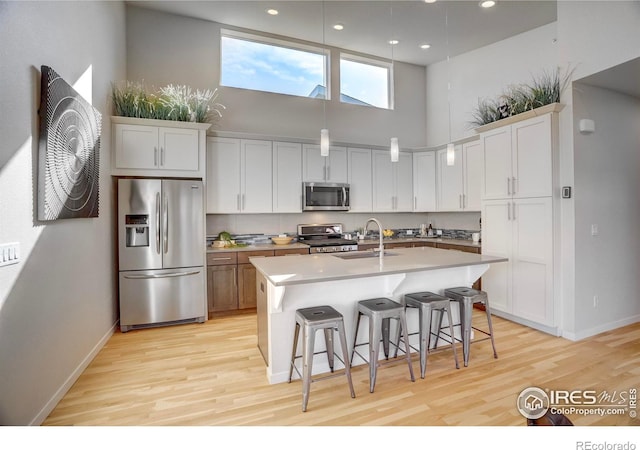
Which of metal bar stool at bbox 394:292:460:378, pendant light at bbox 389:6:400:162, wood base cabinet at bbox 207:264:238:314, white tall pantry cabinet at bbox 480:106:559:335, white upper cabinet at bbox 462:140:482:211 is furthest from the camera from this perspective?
white upper cabinet at bbox 462:140:482:211

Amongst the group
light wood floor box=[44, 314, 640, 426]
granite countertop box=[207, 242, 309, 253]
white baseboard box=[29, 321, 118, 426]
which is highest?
granite countertop box=[207, 242, 309, 253]

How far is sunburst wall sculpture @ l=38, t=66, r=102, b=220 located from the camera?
2062 millimetres

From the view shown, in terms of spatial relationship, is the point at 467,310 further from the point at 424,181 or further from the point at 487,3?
the point at 487,3

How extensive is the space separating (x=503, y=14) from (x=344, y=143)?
105 inches

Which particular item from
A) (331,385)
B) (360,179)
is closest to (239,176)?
(360,179)

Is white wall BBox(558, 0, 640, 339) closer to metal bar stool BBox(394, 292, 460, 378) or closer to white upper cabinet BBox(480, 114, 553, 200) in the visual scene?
white upper cabinet BBox(480, 114, 553, 200)

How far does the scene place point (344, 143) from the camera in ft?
16.4

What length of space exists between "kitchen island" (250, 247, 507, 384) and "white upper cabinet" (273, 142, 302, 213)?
1.86 metres

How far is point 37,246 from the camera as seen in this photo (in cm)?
204

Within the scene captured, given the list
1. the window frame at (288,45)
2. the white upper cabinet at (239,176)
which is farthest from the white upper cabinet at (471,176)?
the white upper cabinet at (239,176)

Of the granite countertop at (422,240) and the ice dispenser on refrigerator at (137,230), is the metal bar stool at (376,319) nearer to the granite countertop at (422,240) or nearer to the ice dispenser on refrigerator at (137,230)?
the granite countertop at (422,240)

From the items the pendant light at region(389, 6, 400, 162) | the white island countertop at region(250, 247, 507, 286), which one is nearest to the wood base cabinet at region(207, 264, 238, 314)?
the white island countertop at region(250, 247, 507, 286)

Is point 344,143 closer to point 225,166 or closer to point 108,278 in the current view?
point 225,166

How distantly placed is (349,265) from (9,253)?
215cm
